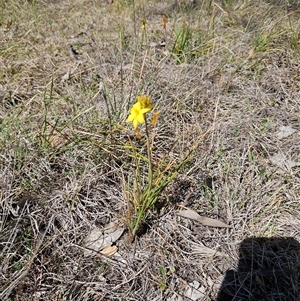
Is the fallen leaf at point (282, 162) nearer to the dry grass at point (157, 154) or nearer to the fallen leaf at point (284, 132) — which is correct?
the dry grass at point (157, 154)

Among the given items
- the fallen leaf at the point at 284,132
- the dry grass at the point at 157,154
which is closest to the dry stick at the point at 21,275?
the dry grass at the point at 157,154

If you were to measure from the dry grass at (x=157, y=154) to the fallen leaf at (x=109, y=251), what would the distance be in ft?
0.07

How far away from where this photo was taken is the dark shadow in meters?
1.11

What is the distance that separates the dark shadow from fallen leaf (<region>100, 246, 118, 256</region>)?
0.40 m

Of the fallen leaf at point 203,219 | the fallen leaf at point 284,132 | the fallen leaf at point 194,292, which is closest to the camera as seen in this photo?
the fallen leaf at point 194,292

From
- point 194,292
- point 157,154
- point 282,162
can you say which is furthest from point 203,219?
point 282,162

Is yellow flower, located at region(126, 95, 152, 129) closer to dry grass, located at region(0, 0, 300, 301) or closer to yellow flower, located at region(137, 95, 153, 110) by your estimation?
yellow flower, located at region(137, 95, 153, 110)

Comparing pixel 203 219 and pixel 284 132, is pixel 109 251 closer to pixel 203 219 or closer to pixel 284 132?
pixel 203 219

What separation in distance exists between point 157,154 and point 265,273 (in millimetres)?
668

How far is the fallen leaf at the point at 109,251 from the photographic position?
1.20 meters

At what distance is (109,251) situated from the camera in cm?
121

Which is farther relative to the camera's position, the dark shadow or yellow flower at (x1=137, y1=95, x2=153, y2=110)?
the dark shadow

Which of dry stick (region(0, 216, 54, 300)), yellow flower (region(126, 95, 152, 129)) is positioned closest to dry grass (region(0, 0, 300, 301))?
dry stick (region(0, 216, 54, 300))

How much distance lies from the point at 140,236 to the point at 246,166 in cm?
60
